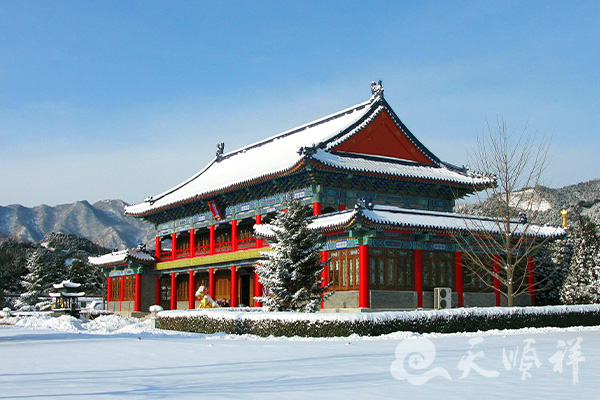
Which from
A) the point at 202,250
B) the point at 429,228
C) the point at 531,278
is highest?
the point at 429,228

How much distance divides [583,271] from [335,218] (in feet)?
41.9

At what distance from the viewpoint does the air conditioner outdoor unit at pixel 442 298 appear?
28766 mm

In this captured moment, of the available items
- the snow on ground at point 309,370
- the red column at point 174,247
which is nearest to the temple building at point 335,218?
the red column at point 174,247

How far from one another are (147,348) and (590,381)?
10856 millimetres

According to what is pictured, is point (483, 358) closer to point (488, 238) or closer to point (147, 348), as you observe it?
point (147, 348)

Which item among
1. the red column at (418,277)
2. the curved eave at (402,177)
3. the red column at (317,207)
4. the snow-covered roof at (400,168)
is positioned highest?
the snow-covered roof at (400,168)

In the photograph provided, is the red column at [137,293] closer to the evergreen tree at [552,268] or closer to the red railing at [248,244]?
the red railing at [248,244]

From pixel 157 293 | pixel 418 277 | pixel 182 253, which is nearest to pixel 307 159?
pixel 418 277

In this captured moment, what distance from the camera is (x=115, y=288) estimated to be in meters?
52.1

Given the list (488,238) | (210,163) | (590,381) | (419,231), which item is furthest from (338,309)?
(210,163)

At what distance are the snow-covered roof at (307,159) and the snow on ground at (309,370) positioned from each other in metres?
14.1

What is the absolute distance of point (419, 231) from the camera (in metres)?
28.8

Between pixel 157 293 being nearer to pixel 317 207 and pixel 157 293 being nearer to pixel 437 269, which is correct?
pixel 317 207

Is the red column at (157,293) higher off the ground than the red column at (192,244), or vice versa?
the red column at (192,244)
